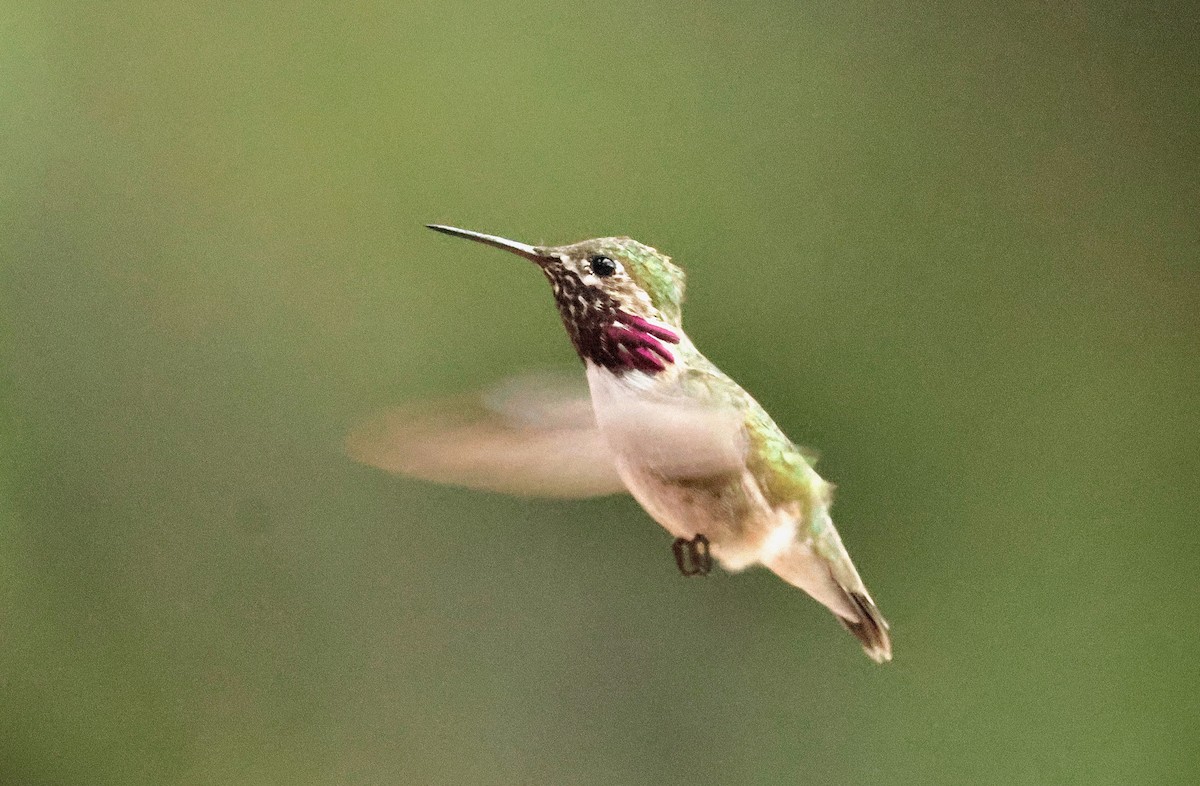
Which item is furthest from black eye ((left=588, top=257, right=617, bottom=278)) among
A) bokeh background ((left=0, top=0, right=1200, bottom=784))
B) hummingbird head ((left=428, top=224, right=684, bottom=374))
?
bokeh background ((left=0, top=0, right=1200, bottom=784))

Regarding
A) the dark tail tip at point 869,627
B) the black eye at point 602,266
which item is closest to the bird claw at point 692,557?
the dark tail tip at point 869,627

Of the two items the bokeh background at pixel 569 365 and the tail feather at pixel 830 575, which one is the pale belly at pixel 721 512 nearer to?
the tail feather at pixel 830 575

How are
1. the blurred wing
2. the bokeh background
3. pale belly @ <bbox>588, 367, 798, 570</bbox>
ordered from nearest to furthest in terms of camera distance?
pale belly @ <bbox>588, 367, 798, 570</bbox>, the blurred wing, the bokeh background

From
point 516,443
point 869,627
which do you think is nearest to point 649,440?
point 516,443

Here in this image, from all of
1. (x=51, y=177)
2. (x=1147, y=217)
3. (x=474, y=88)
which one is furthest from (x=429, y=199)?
(x=1147, y=217)

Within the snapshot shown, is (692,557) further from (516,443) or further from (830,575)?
(516,443)

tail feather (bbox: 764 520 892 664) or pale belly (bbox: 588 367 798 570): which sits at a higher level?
pale belly (bbox: 588 367 798 570)

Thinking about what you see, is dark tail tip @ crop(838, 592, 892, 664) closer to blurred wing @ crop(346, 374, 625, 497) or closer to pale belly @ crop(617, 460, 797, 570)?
pale belly @ crop(617, 460, 797, 570)

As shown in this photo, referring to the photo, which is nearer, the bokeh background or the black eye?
the black eye

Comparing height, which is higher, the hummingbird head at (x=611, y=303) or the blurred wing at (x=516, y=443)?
the hummingbird head at (x=611, y=303)
